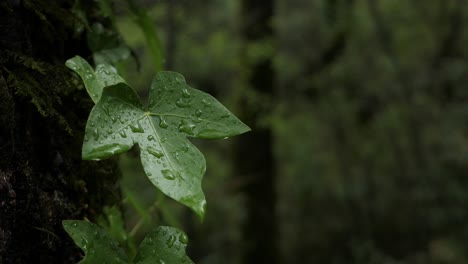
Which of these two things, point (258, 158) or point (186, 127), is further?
point (258, 158)

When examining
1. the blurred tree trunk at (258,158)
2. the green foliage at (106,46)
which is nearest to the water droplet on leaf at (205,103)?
the green foliage at (106,46)

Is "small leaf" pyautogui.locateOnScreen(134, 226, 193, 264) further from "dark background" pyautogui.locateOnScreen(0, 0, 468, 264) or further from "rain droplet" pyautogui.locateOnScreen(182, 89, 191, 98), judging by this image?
"dark background" pyautogui.locateOnScreen(0, 0, 468, 264)

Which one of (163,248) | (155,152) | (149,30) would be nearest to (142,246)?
(163,248)

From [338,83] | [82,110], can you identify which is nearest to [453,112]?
[338,83]

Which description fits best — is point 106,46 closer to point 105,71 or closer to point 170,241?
point 105,71

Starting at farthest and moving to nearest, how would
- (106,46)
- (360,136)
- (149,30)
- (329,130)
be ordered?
(329,130)
(360,136)
(149,30)
(106,46)

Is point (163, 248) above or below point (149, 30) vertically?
below

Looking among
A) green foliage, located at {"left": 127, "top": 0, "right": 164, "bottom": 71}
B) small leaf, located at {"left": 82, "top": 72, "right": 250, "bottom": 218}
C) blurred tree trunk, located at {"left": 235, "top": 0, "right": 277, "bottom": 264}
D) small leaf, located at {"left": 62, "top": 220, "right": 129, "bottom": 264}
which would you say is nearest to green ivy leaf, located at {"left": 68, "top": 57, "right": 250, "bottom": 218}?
small leaf, located at {"left": 82, "top": 72, "right": 250, "bottom": 218}

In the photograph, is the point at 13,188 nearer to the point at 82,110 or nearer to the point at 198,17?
the point at 82,110
